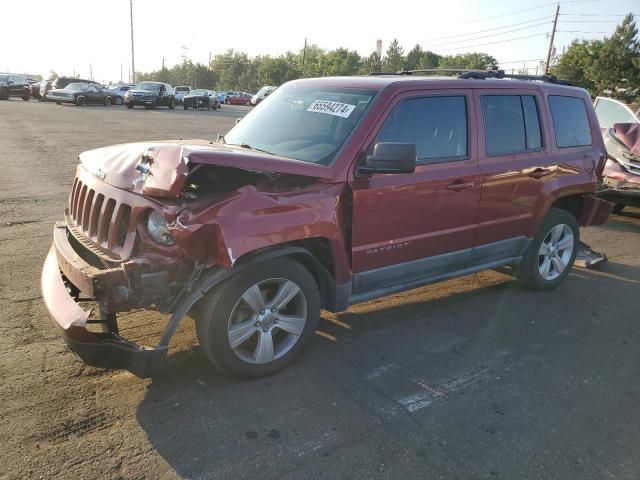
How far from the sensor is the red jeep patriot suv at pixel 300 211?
2979 mm

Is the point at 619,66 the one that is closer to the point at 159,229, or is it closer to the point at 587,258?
the point at 587,258

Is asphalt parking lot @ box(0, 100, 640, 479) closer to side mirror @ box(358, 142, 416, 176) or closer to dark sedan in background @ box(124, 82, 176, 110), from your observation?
side mirror @ box(358, 142, 416, 176)

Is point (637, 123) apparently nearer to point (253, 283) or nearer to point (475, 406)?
point (475, 406)

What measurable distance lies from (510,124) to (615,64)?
167 ft

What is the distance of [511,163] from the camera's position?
4609 millimetres

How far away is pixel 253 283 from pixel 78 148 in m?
12.4

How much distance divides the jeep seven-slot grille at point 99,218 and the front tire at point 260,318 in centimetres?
67

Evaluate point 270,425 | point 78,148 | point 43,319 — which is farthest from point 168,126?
point 270,425

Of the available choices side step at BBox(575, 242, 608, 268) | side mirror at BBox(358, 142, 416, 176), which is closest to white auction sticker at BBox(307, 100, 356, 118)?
side mirror at BBox(358, 142, 416, 176)

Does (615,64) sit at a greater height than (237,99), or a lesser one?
greater

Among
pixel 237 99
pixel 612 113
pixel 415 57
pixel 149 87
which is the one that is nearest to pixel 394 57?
pixel 415 57

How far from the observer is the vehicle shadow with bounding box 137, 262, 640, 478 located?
9.04 ft

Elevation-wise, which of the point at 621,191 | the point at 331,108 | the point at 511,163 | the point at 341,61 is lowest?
the point at 621,191

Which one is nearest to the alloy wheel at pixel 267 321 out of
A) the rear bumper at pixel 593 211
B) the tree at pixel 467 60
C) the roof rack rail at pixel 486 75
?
the roof rack rail at pixel 486 75
